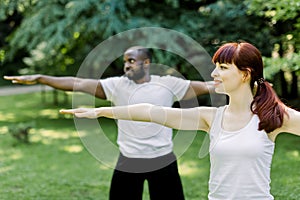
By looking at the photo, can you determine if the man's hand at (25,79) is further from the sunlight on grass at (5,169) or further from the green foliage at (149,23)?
the green foliage at (149,23)

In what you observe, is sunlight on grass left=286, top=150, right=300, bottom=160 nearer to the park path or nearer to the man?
the man

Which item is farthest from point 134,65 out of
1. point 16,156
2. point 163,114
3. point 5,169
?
point 16,156

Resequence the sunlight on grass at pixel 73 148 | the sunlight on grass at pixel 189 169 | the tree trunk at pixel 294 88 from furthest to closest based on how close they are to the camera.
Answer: the tree trunk at pixel 294 88 < the sunlight on grass at pixel 73 148 < the sunlight on grass at pixel 189 169

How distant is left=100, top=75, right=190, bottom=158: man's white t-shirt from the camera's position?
10.8 ft

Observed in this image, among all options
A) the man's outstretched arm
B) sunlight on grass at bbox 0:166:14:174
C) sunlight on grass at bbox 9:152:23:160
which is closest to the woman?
the man's outstretched arm

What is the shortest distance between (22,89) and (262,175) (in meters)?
17.4

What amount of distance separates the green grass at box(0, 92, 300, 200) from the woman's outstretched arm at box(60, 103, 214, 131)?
1.26 metres

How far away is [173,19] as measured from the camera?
9.48 m

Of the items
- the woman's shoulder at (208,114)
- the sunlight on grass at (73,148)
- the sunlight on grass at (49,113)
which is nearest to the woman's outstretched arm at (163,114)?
the woman's shoulder at (208,114)

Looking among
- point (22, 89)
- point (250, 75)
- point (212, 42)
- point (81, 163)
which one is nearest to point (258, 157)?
point (250, 75)

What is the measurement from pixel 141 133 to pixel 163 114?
113 centimetres

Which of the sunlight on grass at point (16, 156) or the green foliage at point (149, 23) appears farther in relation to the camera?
the green foliage at point (149, 23)

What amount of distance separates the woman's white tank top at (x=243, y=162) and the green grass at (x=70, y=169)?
1564 mm

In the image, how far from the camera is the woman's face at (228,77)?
204 cm
